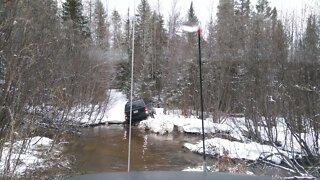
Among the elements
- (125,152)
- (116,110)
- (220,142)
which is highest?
(116,110)

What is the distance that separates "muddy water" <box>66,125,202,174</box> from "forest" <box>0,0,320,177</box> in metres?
1.33

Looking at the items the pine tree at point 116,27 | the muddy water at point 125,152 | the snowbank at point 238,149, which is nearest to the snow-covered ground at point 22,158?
the muddy water at point 125,152

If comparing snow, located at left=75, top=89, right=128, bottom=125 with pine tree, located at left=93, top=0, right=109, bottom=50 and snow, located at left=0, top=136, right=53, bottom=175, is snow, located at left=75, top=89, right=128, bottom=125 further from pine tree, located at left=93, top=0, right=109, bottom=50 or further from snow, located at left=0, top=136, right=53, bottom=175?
pine tree, located at left=93, top=0, right=109, bottom=50

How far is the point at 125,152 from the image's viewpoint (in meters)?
14.4

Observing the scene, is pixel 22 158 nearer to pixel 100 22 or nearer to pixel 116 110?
pixel 116 110

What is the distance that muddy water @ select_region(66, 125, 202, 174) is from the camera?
39.6 ft

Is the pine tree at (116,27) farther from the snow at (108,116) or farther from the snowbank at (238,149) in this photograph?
the snowbank at (238,149)

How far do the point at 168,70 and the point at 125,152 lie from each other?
617 inches

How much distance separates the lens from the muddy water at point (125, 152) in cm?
1208

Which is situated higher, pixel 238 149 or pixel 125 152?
pixel 238 149

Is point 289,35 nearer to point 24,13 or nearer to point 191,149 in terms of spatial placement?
Answer: point 191,149

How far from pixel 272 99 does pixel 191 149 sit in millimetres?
3866

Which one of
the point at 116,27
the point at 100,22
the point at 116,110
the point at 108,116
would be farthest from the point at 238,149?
the point at 116,27

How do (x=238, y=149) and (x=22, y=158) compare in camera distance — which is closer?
(x=22, y=158)
